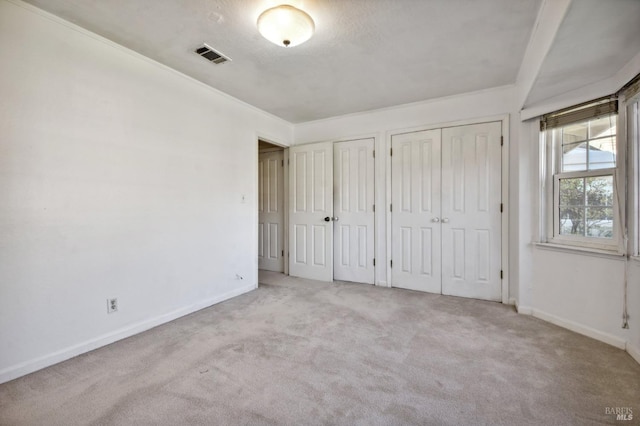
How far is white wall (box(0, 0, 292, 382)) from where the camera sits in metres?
1.89

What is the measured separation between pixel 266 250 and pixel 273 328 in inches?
97.5

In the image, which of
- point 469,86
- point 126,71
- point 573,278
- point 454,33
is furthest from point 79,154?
point 573,278

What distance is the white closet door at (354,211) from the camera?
13.3 feet

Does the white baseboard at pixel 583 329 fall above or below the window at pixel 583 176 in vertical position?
below

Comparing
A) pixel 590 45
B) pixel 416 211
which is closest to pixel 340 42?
pixel 590 45

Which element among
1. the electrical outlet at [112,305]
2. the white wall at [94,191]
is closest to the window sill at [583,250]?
the white wall at [94,191]

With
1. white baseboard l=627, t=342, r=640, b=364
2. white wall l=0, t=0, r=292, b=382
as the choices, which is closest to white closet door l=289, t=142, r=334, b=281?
white wall l=0, t=0, r=292, b=382

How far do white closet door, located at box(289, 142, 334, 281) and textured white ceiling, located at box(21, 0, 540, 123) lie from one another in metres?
1.10

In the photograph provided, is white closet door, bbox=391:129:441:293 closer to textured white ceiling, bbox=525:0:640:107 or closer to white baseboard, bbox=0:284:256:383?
textured white ceiling, bbox=525:0:640:107

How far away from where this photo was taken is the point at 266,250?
499cm

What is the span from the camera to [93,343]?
2.23m

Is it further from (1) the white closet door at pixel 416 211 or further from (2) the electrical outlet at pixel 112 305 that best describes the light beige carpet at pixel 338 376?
(1) the white closet door at pixel 416 211

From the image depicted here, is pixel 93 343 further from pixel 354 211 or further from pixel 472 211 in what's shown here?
pixel 472 211

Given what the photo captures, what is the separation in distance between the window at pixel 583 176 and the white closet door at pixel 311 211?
251 centimetres
